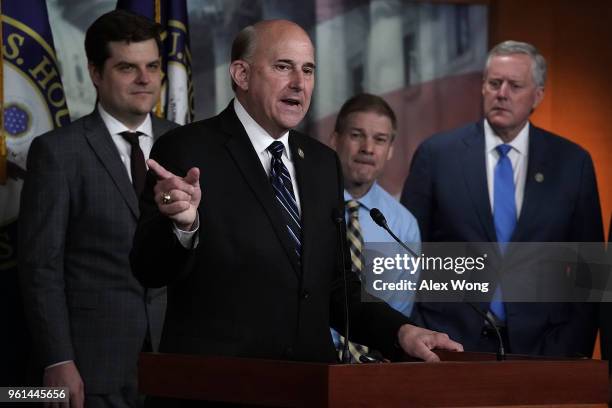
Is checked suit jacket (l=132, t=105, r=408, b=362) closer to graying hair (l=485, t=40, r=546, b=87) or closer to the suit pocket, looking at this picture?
the suit pocket

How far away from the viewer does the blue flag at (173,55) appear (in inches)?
183

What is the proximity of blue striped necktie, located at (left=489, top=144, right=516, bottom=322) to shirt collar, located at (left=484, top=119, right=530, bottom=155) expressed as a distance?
0.02 m

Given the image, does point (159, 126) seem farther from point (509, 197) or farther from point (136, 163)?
point (509, 197)

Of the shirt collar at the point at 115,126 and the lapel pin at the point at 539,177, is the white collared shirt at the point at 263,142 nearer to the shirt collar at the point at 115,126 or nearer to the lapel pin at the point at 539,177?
the shirt collar at the point at 115,126

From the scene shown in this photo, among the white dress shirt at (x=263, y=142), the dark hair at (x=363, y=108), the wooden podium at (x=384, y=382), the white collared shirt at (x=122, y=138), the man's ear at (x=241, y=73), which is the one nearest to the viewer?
the wooden podium at (x=384, y=382)

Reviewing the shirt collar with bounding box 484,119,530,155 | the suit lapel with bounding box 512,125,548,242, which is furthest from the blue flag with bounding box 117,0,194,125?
the suit lapel with bounding box 512,125,548,242

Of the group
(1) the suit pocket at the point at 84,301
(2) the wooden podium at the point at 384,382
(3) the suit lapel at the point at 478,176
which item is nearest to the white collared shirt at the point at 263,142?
(2) the wooden podium at the point at 384,382

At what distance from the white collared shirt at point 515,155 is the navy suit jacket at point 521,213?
0.09 feet

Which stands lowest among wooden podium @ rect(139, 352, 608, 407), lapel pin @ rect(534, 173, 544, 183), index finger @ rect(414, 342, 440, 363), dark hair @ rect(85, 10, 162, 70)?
wooden podium @ rect(139, 352, 608, 407)

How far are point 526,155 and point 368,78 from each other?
119 cm

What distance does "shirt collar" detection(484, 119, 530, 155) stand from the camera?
4.60m

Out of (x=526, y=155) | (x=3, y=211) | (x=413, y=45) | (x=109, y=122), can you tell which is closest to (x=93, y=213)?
(x=109, y=122)

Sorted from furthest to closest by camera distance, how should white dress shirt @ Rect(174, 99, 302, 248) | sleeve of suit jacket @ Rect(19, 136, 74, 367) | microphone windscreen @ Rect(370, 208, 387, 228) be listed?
1. sleeve of suit jacket @ Rect(19, 136, 74, 367)
2. white dress shirt @ Rect(174, 99, 302, 248)
3. microphone windscreen @ Rect(370, 208, 387, 228)

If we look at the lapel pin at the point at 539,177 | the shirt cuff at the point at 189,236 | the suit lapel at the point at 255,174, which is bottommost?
Result: the shirt cuff at the point at 189,236
